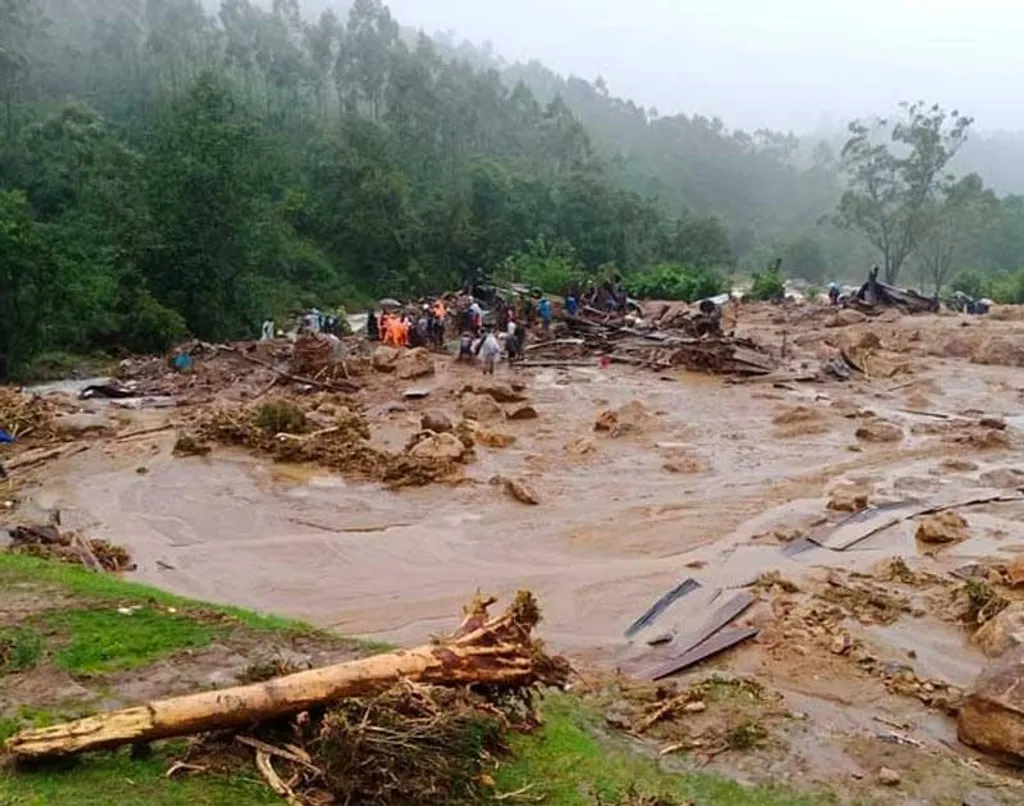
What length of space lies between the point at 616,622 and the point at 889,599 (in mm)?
3013

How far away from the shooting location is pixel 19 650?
731cm

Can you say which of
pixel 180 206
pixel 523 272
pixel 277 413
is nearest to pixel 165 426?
pixel 277 413

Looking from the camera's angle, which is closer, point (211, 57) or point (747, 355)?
point (747, 355)

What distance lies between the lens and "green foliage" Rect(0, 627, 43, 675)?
718 centimetres

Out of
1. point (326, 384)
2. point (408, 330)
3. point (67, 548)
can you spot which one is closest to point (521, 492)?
point (67, 548)

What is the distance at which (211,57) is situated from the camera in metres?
85.1

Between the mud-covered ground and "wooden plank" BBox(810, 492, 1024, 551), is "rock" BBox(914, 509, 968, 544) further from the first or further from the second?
"wooden plank" BBox(810, 492, 1024, 551)

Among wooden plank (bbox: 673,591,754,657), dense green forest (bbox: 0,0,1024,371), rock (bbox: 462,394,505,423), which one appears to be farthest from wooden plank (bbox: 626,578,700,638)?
dense green forest (bbox: 0,0,1024,371)

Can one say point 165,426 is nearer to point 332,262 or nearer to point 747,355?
point 747,355

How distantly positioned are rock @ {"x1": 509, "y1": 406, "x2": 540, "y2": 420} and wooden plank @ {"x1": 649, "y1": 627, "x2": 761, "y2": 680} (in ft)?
38.0

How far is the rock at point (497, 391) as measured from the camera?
2292cm

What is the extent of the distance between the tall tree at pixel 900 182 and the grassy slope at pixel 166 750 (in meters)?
56.0

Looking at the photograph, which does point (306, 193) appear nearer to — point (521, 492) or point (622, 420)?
point (622, 420)

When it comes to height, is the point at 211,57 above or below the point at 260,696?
above
